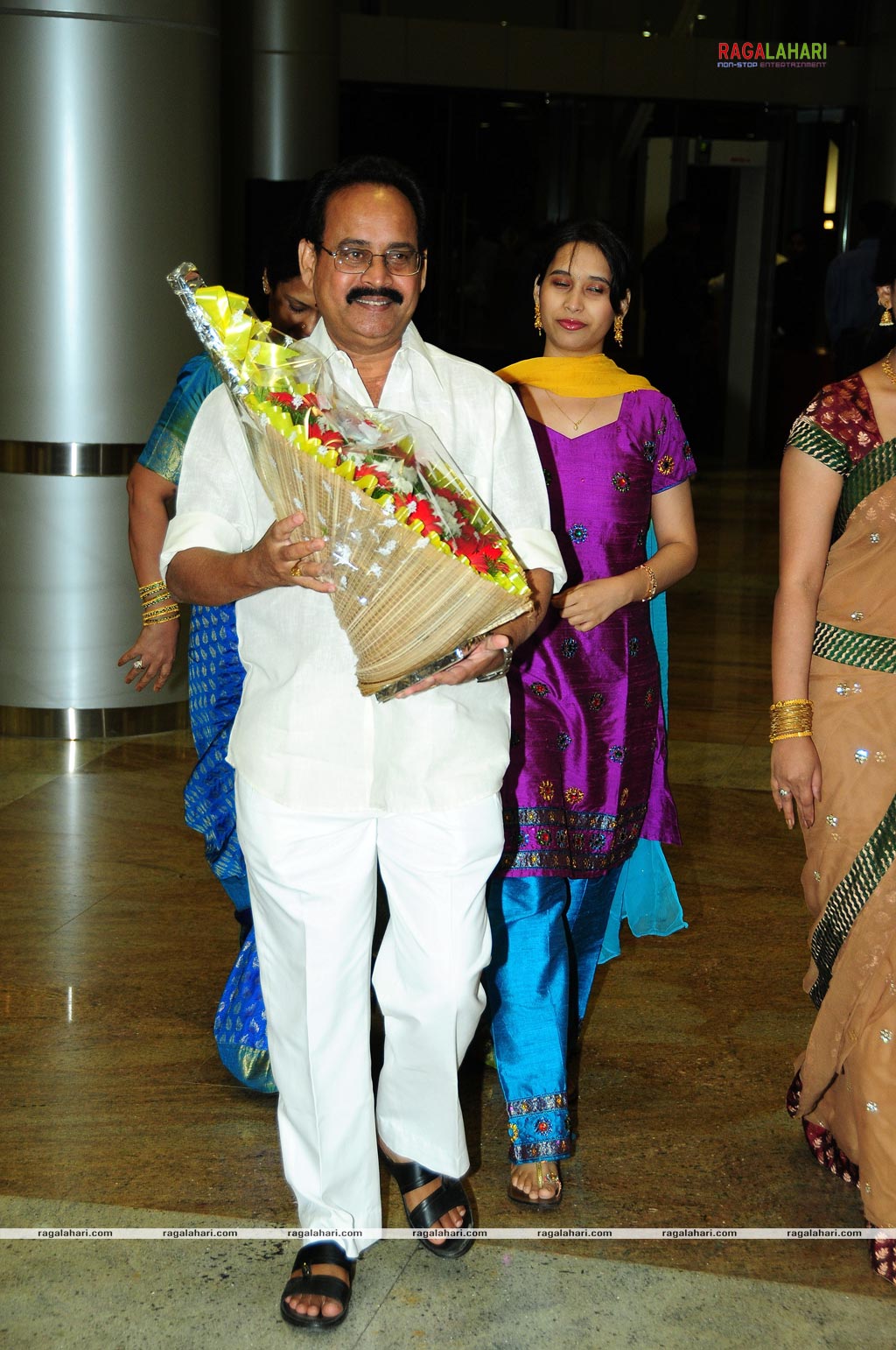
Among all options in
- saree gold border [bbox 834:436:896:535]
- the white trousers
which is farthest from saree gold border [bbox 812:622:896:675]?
the white trousers

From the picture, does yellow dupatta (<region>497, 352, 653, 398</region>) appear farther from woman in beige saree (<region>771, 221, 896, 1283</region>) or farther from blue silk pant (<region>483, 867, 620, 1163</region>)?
blue silk pant (<region>483, 867, 620, 1163</region>)

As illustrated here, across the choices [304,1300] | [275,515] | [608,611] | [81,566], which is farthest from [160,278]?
[304,1300]

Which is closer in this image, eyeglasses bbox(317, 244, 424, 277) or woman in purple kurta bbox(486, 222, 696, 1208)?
eyeglasses bbox(317, 244, 424, 277)

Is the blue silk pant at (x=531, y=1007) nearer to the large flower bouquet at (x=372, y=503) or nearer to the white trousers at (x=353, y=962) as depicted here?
the white trousers at (x=353, y=962)

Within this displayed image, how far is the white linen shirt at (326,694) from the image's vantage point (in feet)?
7.84

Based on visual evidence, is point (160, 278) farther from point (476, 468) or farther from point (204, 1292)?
point (204, 1292)

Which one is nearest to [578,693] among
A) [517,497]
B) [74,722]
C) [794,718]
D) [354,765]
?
[794,718]

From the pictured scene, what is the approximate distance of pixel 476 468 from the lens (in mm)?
2504

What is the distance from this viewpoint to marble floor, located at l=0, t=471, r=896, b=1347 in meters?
2.51

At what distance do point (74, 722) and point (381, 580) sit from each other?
164 inches

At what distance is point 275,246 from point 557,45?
12703 millimetres

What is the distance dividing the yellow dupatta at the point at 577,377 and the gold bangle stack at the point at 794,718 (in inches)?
31.3

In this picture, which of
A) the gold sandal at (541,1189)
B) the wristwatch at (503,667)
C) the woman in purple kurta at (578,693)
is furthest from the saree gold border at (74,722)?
the wristwatch at (503,667)

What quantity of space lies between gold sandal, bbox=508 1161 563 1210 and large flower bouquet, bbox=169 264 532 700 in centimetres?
111
